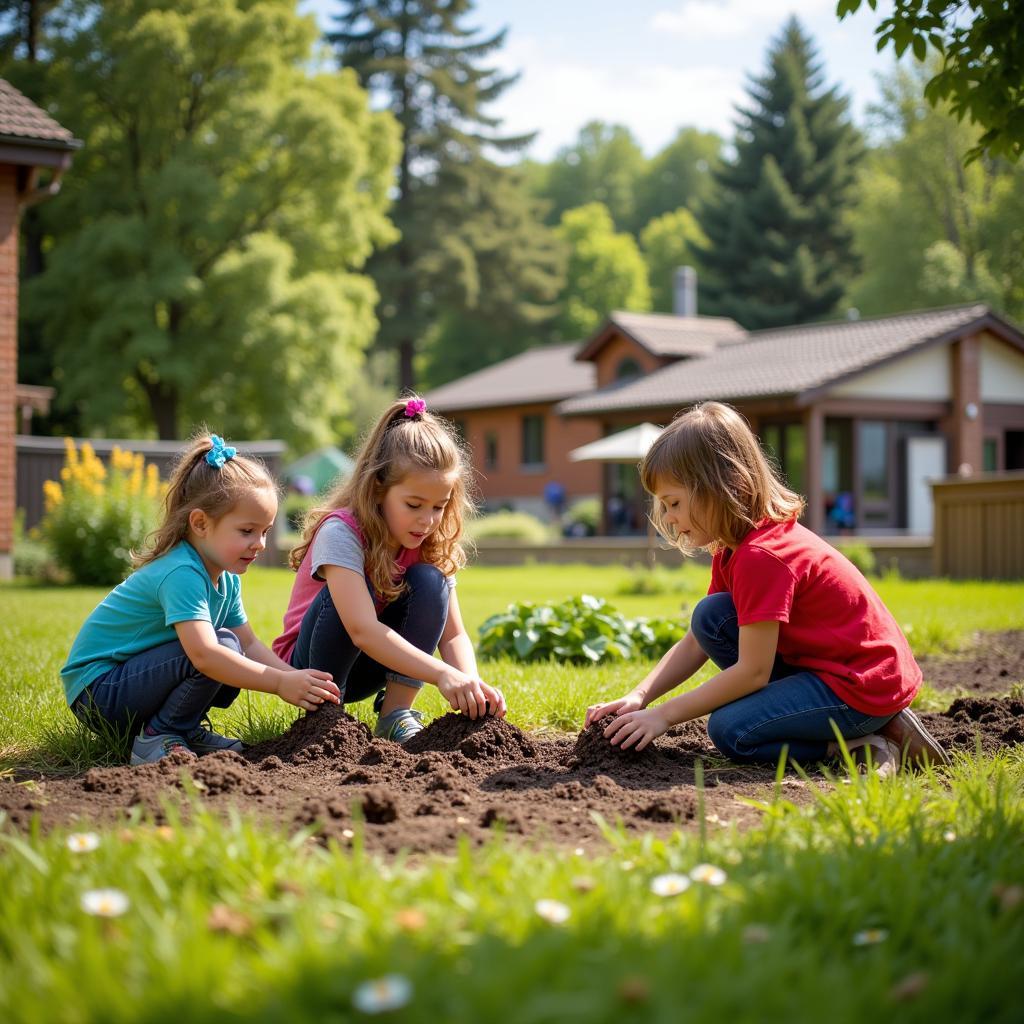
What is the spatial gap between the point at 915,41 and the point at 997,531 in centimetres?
1253

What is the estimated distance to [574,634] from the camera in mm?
6617

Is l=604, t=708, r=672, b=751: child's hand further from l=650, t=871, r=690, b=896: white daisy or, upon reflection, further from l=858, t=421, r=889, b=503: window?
l=858, t=421, r=889, b=503: window

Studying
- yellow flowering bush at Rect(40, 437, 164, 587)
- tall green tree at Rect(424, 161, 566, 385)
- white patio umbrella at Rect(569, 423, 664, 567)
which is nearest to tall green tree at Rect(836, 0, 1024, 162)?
yellow flowering bush at Rect(40, 437, 164, 587)

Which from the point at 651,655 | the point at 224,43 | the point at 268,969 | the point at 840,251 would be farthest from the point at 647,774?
the point at 840,251

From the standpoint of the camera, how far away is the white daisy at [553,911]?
190 centimetres

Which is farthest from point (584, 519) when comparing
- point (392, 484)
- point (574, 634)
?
point (392, 484)

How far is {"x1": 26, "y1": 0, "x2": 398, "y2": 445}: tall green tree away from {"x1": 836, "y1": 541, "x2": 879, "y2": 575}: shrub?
15359 millimetres

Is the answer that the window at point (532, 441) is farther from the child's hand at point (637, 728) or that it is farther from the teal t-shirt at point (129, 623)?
the child's hand at point (637, 728)

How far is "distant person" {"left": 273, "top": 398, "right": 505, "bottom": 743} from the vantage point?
3949 millimetres

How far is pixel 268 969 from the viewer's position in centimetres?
162

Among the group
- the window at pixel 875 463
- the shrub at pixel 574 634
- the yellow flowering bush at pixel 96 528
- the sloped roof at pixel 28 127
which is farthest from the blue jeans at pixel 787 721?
the window at pixel 875 463

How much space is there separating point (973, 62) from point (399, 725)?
3180mm

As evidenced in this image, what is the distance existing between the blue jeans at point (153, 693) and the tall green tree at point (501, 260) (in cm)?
3933

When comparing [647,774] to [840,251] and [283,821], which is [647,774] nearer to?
[283,821]
